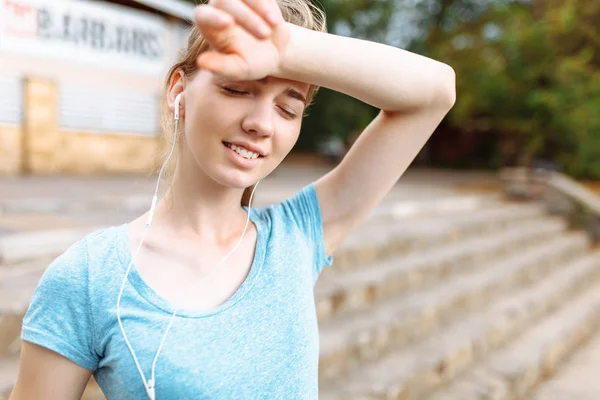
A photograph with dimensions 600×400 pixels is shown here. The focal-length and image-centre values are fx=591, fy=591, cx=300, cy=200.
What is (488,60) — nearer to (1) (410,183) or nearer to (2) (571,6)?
(2) (571,6)

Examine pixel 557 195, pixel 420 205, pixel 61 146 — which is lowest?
pixel 420 205

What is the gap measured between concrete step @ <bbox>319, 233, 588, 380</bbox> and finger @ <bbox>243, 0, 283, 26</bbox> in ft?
8.71

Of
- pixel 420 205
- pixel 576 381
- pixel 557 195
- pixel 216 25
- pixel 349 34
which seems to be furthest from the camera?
pixel 349 34

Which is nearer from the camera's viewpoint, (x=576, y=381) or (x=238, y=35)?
(x=238, y=35)

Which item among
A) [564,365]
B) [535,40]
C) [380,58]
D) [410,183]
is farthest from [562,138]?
[380,58]

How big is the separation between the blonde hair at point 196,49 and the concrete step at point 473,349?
2254mm

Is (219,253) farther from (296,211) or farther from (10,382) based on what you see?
(10,382)

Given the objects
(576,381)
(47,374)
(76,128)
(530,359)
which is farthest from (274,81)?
(76,128)

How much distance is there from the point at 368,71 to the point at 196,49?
0.28 m

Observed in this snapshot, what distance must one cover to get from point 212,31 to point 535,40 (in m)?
12.1

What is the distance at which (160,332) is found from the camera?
33.1 inches

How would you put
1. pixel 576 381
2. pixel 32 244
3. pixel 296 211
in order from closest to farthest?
pixel 296 211, pixel 32 244, pixel 576 381

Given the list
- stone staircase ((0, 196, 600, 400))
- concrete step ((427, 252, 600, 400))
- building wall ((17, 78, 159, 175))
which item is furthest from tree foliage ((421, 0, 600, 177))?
building wall ((17, 78, 159, 175))

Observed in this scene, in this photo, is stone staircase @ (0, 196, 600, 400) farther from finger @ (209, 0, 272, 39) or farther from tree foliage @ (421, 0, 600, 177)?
tree foliage @ (421, 0, 600, 177)
